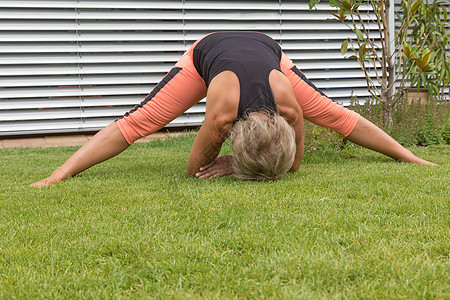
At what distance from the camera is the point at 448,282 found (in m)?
1.56

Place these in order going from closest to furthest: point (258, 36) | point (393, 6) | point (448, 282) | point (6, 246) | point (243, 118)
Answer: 1. point (448, 282)
2. point (6, 246)
3. point (243, 118)
4. point (258, 36)
5. point (393, 6)

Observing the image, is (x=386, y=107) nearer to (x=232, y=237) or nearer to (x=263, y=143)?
(x=263, y=143)

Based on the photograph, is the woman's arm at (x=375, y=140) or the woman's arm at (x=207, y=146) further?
the woman's arm at (x=375, y=140)

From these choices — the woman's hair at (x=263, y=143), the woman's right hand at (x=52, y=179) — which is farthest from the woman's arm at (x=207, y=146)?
the woman's right hand at (x=52, y=179)

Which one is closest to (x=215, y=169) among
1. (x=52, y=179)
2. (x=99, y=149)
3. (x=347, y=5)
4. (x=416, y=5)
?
(x=99, y=149)

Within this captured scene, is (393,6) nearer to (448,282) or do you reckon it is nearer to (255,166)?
(255,166)

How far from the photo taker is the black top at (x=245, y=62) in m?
3.00

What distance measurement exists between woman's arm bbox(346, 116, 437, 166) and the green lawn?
1.39 ft

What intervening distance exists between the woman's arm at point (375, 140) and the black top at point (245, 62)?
868 millimetres

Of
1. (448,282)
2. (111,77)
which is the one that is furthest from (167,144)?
(448,282)

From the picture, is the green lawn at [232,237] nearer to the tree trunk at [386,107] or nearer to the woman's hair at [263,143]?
the woman's hair at [263,143]

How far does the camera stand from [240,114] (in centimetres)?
300

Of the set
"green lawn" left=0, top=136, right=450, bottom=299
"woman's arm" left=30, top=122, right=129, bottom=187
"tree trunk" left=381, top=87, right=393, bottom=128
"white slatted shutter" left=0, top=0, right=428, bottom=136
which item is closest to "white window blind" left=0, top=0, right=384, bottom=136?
"white slatted shutter" left=0, top=0, right=428, bottom=136

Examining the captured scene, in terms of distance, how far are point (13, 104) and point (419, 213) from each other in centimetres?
597
